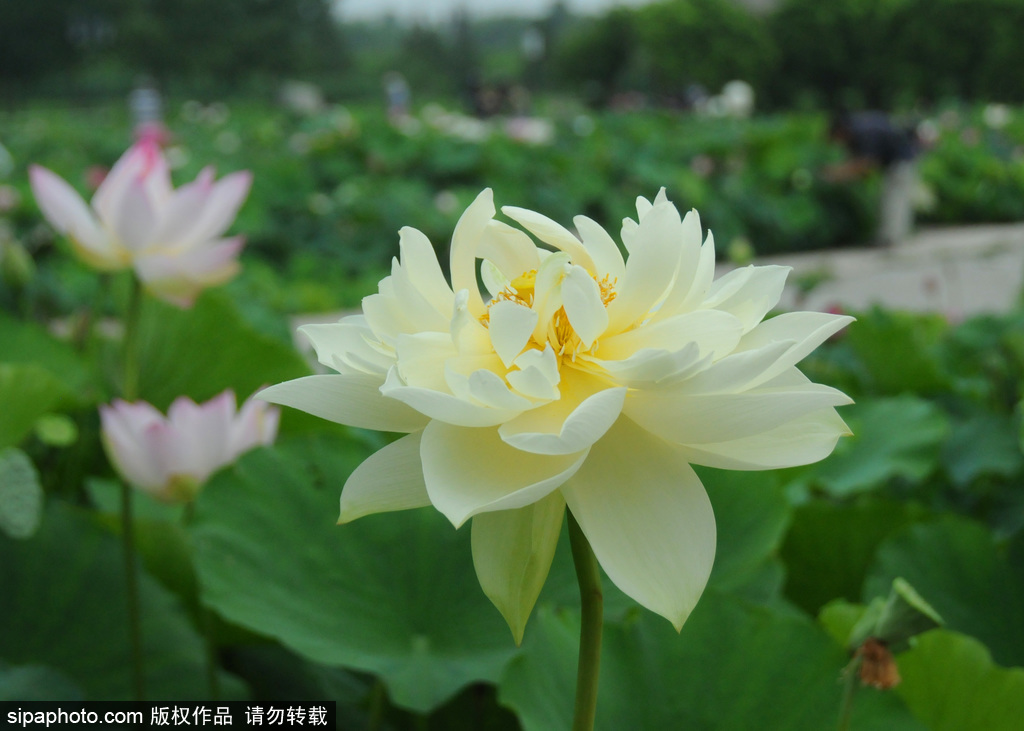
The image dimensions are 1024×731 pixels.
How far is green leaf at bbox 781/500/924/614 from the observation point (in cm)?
72

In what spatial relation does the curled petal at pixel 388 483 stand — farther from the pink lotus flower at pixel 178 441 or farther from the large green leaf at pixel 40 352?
the large green leaf at pixel 40 352

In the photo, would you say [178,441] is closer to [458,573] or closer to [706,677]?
[458,573]

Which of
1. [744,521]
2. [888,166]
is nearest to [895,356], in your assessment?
[744,521]

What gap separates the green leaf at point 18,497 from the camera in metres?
0.48

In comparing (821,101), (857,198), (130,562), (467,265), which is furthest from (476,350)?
(821,101)

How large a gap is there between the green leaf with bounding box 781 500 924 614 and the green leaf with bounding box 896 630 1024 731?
203 mm

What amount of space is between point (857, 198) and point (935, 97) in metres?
8.66

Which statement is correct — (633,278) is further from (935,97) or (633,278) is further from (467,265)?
(935,97)

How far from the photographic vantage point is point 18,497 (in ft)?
1.61

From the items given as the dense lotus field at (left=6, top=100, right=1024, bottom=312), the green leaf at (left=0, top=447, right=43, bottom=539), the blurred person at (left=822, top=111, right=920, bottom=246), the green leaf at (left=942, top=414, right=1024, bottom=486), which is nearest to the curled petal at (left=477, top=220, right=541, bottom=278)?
the green leaf at (left=0, top=447, right=43, bottom=539)

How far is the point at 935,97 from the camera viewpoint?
38.4 ft

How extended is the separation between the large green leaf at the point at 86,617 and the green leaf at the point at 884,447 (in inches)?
20.8

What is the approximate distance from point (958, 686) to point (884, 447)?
0.39m

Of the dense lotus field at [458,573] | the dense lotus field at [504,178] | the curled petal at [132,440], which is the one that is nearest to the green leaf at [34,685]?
the dense lotus field at [458,573]
